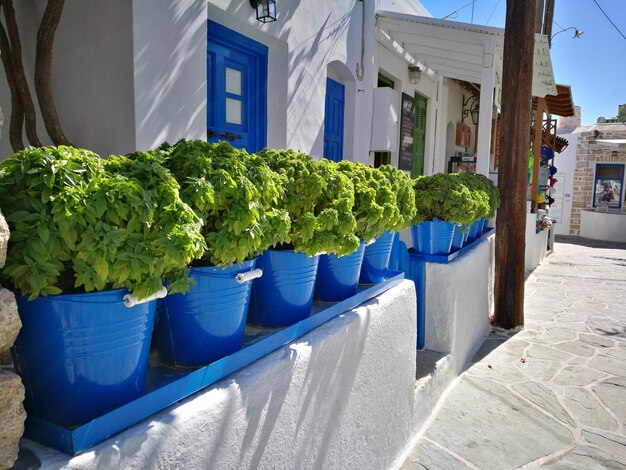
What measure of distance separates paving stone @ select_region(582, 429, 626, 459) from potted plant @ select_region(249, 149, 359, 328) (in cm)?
227

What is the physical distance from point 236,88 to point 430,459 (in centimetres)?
348

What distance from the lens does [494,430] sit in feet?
10.2

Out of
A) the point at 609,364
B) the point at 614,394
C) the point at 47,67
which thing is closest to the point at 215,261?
the point at 47,67

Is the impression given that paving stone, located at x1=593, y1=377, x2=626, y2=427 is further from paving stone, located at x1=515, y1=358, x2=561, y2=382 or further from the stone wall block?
the stone wall block

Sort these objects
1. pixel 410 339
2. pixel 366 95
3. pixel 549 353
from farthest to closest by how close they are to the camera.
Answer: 1. pixel 366 95
2. pixel 549 353
3. pixel 410 339

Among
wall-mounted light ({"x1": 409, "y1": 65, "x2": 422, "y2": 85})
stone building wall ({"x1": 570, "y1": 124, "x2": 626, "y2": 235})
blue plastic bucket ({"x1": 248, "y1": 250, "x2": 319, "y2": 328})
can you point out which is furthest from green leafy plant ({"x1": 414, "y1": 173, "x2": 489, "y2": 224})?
stone building wall ({"x1": 570, "y1": 124, "x2": 626, "y2": 235})

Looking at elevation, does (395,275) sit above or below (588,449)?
above

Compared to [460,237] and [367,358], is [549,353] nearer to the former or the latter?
[460,237]

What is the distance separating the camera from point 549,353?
15.1 feet

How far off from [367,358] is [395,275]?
73 centimetres

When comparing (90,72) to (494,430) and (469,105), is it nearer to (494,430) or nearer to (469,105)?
(494,430)

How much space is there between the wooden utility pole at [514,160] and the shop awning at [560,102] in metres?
5.59

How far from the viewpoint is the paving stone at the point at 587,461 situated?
2.79 metres

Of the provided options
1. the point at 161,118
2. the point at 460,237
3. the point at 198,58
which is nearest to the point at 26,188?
the point at 161,118
